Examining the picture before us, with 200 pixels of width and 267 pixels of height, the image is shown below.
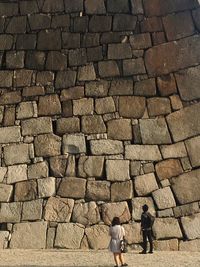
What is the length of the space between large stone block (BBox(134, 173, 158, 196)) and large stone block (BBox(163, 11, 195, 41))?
10.2ft

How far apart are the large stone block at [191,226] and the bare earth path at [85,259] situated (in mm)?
445

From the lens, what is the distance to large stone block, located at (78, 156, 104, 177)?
964 cm

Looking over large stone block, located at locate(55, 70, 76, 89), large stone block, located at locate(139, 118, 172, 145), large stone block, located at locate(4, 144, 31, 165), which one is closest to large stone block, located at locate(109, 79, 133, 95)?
large stone block, located at locate(139, 118, 172, 145)

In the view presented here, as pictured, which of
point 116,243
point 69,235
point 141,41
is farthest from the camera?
point 141,41

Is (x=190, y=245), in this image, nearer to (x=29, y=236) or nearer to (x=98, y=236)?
(x=98, y=236)

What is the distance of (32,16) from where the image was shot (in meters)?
10.8

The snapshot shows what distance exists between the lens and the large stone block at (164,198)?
931 centimetres

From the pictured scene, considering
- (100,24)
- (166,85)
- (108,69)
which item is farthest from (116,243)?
(100,24)

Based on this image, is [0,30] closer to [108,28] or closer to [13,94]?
[13,94]

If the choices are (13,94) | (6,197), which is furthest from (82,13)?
(6,197)

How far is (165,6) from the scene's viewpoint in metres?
10.4

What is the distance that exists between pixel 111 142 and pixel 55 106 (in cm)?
151

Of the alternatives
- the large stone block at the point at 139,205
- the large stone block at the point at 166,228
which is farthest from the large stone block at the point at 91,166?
the large stone block at the point at 166,228

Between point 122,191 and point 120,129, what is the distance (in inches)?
52.1
